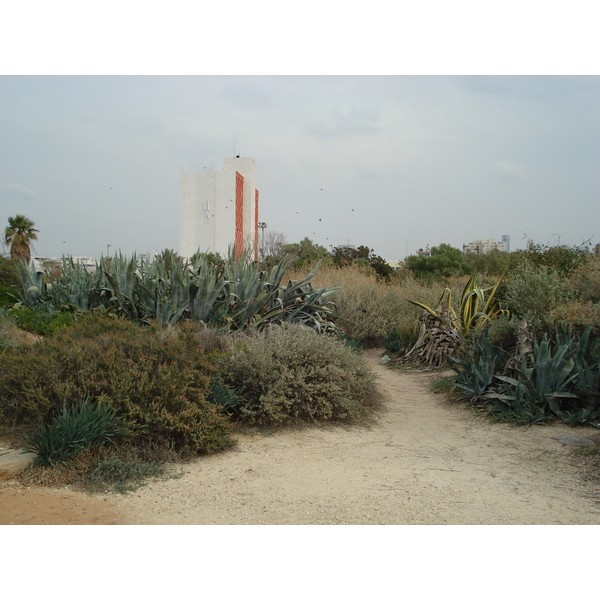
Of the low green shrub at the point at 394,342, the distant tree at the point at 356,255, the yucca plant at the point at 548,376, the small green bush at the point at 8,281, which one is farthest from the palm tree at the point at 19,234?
the yucca plant at the point at 548,376

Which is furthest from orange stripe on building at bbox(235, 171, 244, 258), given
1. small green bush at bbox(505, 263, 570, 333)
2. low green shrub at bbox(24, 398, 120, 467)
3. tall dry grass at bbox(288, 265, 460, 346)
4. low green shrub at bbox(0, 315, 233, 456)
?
low green shrub at bbox(24, 398, 120, 467)

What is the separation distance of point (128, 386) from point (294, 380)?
81.1 inches

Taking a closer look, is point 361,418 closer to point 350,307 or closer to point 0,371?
point 0,371

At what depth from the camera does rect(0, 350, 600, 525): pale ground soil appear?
393 centimetres

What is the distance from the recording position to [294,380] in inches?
250

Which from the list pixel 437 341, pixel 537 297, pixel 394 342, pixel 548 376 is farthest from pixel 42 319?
pixel 537 297

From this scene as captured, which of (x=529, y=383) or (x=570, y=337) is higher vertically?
(x=570, y=337)

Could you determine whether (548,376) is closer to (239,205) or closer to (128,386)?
(128,386)

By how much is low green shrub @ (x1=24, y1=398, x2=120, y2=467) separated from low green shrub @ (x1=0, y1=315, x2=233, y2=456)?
0.17 m

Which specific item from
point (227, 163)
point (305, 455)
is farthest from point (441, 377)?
point (227, 163)

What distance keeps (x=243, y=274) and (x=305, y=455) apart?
194 inches

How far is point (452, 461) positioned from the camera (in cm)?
532

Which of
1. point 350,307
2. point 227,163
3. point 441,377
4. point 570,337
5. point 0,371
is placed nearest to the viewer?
point 0,371

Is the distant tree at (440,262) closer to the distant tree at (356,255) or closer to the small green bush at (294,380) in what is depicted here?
the distant tree at (356,255)
